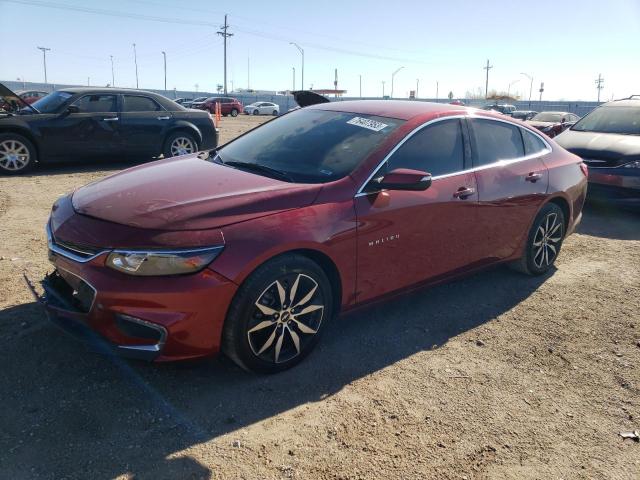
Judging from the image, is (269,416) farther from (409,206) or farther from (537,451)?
(409,206)

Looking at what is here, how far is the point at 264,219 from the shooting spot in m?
2.97

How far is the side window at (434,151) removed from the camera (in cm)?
371

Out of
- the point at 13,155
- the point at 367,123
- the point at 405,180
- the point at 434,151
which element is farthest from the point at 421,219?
the point at 13,155

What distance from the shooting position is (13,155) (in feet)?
29.2

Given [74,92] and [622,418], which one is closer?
[622,418]

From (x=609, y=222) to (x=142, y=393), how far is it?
6.89 meters

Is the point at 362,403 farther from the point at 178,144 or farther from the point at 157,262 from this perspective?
the point at 178,144

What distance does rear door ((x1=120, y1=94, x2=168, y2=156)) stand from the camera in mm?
9852

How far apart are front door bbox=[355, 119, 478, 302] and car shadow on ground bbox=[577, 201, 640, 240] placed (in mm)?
3570

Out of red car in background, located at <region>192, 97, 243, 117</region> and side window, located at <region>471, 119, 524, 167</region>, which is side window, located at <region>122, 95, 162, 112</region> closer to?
side window, located at <region>471, 119, 524, 167</region>

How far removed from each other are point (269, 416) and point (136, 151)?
833cm

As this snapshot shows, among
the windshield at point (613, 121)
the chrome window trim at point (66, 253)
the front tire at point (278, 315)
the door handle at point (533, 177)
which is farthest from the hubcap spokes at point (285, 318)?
the windshield at point (613, 121)

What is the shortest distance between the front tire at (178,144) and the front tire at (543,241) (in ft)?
24.7

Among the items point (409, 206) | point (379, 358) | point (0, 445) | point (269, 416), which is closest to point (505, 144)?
point (409, 206)
